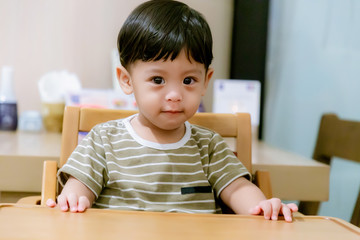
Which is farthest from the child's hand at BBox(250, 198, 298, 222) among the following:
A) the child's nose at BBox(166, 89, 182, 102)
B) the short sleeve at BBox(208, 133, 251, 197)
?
the child's nose at BBox(166, 89, 182, 102)

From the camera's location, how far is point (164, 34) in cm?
92

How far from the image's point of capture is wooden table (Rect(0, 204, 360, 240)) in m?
0.67

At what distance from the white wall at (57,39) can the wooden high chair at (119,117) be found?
0.97 metres

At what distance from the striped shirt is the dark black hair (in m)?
0.20

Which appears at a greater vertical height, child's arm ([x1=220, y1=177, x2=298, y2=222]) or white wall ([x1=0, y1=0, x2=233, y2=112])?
white wall ([x1=0, y1=0, x2=233, y2=112])

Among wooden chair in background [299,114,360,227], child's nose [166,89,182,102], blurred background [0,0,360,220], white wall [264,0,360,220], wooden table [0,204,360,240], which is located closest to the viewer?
wooden table [0,204,360,240]

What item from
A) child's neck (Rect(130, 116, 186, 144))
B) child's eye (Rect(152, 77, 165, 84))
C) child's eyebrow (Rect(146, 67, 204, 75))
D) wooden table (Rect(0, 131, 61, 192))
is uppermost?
child's eyebrow (Rect(146, 67, 204, 75))

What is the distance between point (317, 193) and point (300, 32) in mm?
952

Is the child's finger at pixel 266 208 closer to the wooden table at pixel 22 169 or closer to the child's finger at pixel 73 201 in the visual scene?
the child's finger at pixel 73 201

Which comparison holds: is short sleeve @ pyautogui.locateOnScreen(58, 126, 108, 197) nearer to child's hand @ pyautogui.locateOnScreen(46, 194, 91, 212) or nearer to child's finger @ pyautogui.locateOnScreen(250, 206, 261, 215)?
child's hand @ pyautogui.locateOnScreen(46, 194, 91, 212)

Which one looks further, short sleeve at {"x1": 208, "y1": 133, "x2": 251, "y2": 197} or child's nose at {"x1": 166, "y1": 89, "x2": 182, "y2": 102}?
short sleeve at {"x1": 208, "y1": 133, "x2": 251, "y2": 197}

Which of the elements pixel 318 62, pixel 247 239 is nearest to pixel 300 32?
pixel 318 62

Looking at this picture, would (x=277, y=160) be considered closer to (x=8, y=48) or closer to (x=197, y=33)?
(x=197, y=33)

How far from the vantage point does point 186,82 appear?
3.15 feet
